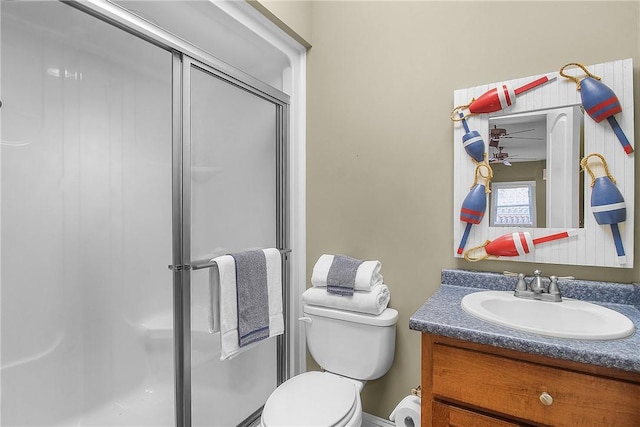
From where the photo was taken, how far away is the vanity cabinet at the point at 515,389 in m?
0.82

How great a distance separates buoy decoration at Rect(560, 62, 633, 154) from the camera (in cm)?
117

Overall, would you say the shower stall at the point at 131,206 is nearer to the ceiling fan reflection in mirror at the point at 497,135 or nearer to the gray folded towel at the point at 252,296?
the gray folded towel at the point at 252,296

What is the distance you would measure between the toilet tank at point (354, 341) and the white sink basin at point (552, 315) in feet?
1.45

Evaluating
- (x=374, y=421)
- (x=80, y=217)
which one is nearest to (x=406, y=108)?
(x=374, y=421)

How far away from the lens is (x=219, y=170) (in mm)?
1550

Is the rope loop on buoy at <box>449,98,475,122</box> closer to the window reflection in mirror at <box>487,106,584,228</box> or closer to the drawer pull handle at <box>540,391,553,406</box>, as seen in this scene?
the window reflection in mirror at <box>487,106,584,228</box>

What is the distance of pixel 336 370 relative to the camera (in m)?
1.59

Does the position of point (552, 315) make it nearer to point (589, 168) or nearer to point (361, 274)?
point (589, 168)

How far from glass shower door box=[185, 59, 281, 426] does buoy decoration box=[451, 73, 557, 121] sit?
1009 mm

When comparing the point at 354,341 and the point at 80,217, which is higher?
the point at 80,217

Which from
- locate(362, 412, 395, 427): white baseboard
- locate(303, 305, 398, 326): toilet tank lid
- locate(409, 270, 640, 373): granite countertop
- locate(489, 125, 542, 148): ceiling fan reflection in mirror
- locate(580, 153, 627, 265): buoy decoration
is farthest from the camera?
locate(362, 412, 395, 427): white baseboard

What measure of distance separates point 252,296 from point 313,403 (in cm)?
50

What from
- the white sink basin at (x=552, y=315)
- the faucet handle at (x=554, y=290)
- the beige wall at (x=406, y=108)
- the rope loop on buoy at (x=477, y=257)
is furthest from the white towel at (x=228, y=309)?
the faucet handle at (x=554, y=290)

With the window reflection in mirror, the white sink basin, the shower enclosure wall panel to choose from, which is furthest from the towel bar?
the window reflection in mirror
